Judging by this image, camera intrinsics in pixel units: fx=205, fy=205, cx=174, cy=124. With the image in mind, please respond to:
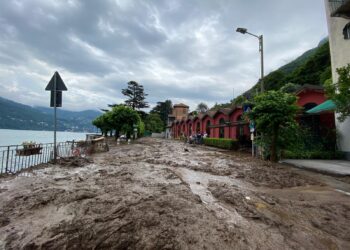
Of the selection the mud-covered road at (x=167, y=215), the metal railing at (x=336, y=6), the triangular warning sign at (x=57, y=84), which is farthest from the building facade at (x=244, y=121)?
the triangular warning sign at (x=57, y=84)

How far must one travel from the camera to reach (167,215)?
144 inches

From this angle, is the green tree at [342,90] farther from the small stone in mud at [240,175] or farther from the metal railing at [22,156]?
the metal railing at [22,156]

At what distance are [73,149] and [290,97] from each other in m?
13.5

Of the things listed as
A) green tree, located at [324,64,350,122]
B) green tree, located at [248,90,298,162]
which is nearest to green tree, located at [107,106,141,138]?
green tree, located at [248,90,298,162]

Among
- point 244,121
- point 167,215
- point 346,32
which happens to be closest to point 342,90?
point 167,215

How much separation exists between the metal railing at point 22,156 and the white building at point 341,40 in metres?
17.2

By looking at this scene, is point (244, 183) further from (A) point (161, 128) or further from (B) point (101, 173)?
(A) point (161, 128)

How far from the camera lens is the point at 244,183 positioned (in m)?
6.71

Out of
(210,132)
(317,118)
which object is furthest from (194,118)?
(317,118)

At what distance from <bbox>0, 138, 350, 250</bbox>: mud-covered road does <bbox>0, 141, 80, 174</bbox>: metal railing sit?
82.0 inches

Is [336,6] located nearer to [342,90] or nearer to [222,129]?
[342,90]

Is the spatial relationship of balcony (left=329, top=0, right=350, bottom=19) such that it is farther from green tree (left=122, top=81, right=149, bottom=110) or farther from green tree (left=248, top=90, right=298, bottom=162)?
green tree (left=122, top=81, right=149, bottom=110)

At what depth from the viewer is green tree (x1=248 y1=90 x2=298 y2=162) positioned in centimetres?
1048

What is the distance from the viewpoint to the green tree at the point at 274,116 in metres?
10.5
